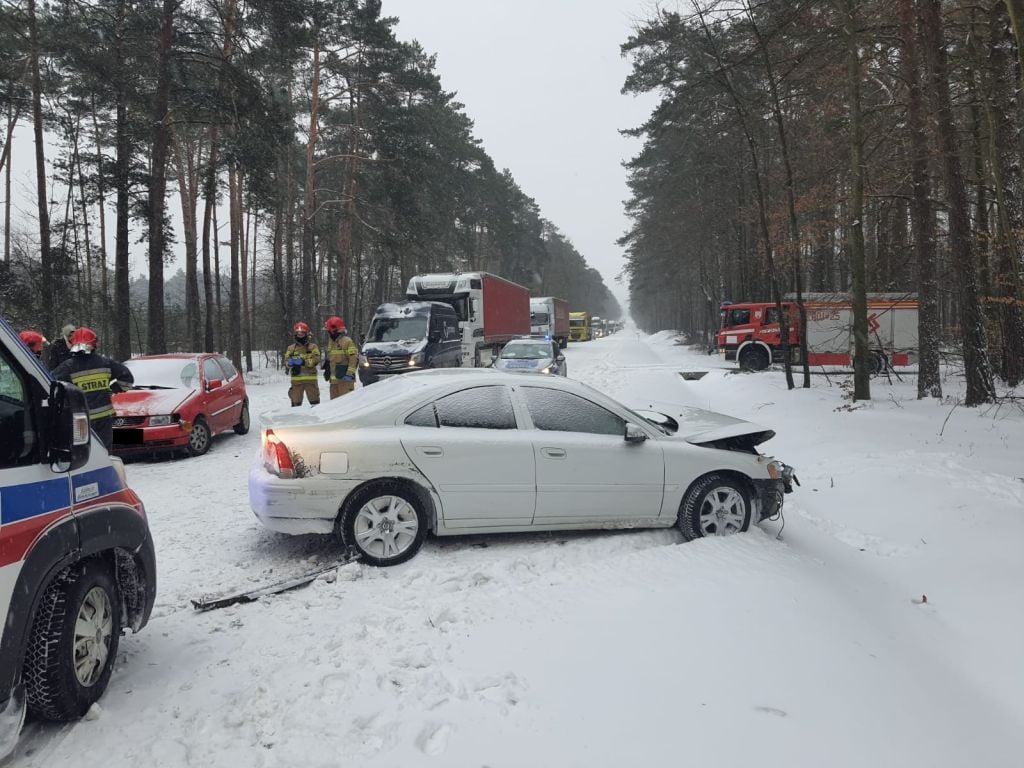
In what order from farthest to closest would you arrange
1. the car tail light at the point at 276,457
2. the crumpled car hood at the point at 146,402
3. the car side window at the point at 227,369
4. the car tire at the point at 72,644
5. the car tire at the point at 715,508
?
1. the car side window at the point at 227,369
2. the crumpled car hood at the point at 146,402
3. the car tire at the point at 715,508
4. the car tail light at the point at 276,457
5. the car tire at the point at 72,644

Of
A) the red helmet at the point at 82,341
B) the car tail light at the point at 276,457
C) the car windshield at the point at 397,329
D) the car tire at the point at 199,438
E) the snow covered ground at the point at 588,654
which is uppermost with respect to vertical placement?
the car windshield at the point at 397,329

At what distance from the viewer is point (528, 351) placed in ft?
60.4

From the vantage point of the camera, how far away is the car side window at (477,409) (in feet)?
17.0

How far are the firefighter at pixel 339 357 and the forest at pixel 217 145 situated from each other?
20.1ft

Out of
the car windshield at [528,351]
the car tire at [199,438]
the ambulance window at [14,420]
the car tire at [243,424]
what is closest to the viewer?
the ambulance window at [14,420]

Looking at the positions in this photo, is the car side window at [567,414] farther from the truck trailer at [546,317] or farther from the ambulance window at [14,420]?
the truck trailer at [546,317]

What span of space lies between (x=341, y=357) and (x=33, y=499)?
818 cm

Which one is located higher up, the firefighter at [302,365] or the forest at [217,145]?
the forest at [217,145]

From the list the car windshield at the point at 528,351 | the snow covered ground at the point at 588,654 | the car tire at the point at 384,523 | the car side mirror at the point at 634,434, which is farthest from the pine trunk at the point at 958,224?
the car windshield at the point at 528,351

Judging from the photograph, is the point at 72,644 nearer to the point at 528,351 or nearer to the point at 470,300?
the point at 528,351

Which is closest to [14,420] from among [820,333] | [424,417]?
[424,417]

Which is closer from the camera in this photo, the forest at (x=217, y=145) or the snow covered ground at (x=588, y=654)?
the snow covered ground at (x=588, y=654)

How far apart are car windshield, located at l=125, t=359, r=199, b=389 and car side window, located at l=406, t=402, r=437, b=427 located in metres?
5.83

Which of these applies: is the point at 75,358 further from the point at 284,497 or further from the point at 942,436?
the point at 942,436
